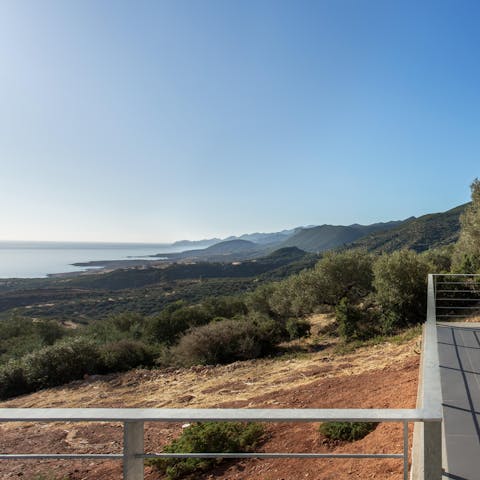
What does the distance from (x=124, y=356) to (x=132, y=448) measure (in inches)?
664

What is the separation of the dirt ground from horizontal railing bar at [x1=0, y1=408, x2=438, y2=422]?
277cm

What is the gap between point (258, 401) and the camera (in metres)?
8.26

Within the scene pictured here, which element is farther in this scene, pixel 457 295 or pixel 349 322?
pixel 349 322

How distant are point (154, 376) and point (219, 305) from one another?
11978 millimetres

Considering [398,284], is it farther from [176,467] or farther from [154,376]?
[176,467]

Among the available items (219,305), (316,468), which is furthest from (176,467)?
(219,305)

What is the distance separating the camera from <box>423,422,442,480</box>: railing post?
1303 millimetres

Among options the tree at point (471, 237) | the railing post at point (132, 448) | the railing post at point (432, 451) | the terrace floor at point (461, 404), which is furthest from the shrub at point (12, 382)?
the tree at point (471, 237)

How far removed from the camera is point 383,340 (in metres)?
11.9

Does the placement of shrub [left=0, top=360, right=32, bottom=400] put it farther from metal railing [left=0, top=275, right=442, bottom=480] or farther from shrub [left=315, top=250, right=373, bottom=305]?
metal railing [left=0, top=275, right=442, bottom=480]

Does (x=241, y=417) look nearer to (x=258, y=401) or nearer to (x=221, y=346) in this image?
(x=258, y=401)

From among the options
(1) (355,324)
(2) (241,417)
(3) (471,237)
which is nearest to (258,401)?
(2) (241,417)

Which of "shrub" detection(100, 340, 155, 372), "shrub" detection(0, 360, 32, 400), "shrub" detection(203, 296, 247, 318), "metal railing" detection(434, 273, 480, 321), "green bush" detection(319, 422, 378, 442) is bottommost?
"shrub" detection(0, 360, 32, 400)

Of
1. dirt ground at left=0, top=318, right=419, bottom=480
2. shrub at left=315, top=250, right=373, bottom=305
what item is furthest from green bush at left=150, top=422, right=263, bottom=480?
shrub at left=315, top=250, right=373, bottom=305
